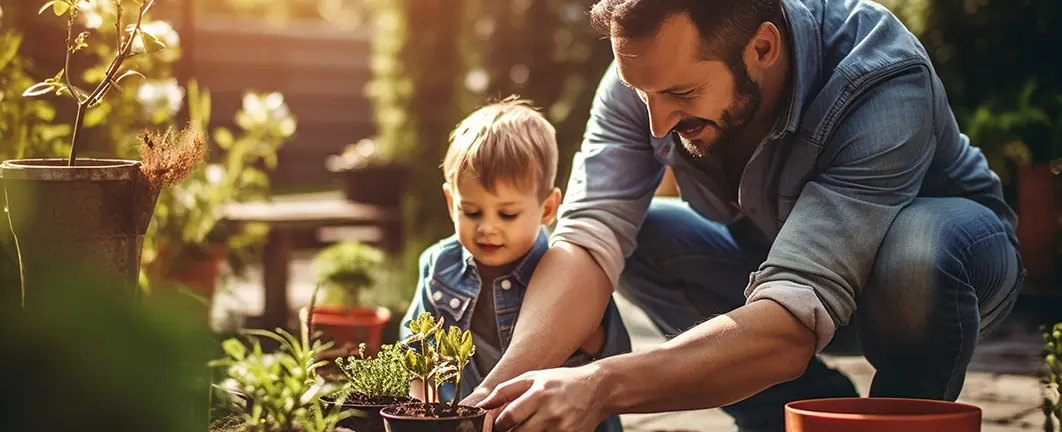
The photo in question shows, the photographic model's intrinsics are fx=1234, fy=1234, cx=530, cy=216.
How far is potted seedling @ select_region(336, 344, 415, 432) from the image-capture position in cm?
187

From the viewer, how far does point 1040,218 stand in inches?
221

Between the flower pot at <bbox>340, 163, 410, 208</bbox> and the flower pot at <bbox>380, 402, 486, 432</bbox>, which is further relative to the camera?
the flower pot at <bbox>340, 163, 410, 208</bbox>

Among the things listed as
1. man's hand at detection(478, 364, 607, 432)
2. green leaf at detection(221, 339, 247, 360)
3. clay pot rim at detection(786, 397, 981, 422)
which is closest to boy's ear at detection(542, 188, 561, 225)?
man's hand at detection(478, 364, 607, 432)

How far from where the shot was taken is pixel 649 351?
1979 millimetres

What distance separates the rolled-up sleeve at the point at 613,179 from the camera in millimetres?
2648

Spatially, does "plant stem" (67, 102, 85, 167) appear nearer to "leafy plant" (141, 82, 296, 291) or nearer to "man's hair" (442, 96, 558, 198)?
"man's hair" (442, 96, 558, 198)

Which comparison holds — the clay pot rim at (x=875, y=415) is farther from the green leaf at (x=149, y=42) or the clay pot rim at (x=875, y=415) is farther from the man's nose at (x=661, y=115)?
the green leaf at (x=149, y=42)

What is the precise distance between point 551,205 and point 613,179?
0.16 metres

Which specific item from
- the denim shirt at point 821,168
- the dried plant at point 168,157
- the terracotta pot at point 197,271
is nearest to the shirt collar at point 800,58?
the denim shirt at point 821,168

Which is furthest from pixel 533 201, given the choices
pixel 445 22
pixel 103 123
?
pixel 445 22

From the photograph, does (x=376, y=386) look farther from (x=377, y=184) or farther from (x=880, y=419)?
(x=377, y=184)

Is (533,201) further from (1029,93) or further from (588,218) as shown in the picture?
(1029,93)

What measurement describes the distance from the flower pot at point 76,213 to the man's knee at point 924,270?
133 cm

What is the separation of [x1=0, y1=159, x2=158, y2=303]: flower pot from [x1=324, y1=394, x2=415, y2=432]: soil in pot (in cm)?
36
